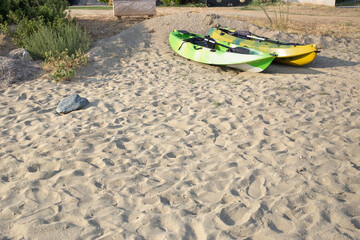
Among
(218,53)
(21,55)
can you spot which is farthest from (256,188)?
(21,55)

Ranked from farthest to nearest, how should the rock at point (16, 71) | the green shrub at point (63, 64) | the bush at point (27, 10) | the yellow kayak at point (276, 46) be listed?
the bush at point (27, 10), the yellow kayak at point (276, 46), the green shrub at point (63, 64), the rock at point (16, 71)

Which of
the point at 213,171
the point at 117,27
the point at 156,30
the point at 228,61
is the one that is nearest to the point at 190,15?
the point at 156,30

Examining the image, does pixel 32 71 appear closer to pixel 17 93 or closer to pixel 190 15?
pixel 17 93

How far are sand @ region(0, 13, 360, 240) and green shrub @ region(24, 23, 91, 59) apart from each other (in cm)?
129

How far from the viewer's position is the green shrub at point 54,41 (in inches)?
317

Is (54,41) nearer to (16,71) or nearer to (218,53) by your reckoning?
(16,71)

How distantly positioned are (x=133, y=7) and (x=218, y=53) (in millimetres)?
4660

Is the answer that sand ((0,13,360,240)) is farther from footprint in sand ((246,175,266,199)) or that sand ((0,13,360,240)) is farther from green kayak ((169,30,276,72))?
green kayak ((169,30,276,72))

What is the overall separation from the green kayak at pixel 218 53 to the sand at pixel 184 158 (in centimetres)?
28

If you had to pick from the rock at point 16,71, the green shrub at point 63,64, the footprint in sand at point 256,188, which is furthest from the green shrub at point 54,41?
the footprint in sand at point 256,188

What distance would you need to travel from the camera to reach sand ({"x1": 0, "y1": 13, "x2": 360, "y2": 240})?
3.06 meters

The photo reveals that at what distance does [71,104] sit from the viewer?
18.1 feet

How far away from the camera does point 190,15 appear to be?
1077cm

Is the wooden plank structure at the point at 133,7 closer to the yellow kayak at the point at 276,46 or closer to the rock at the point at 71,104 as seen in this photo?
the yellow kayak at the point at 276,46
